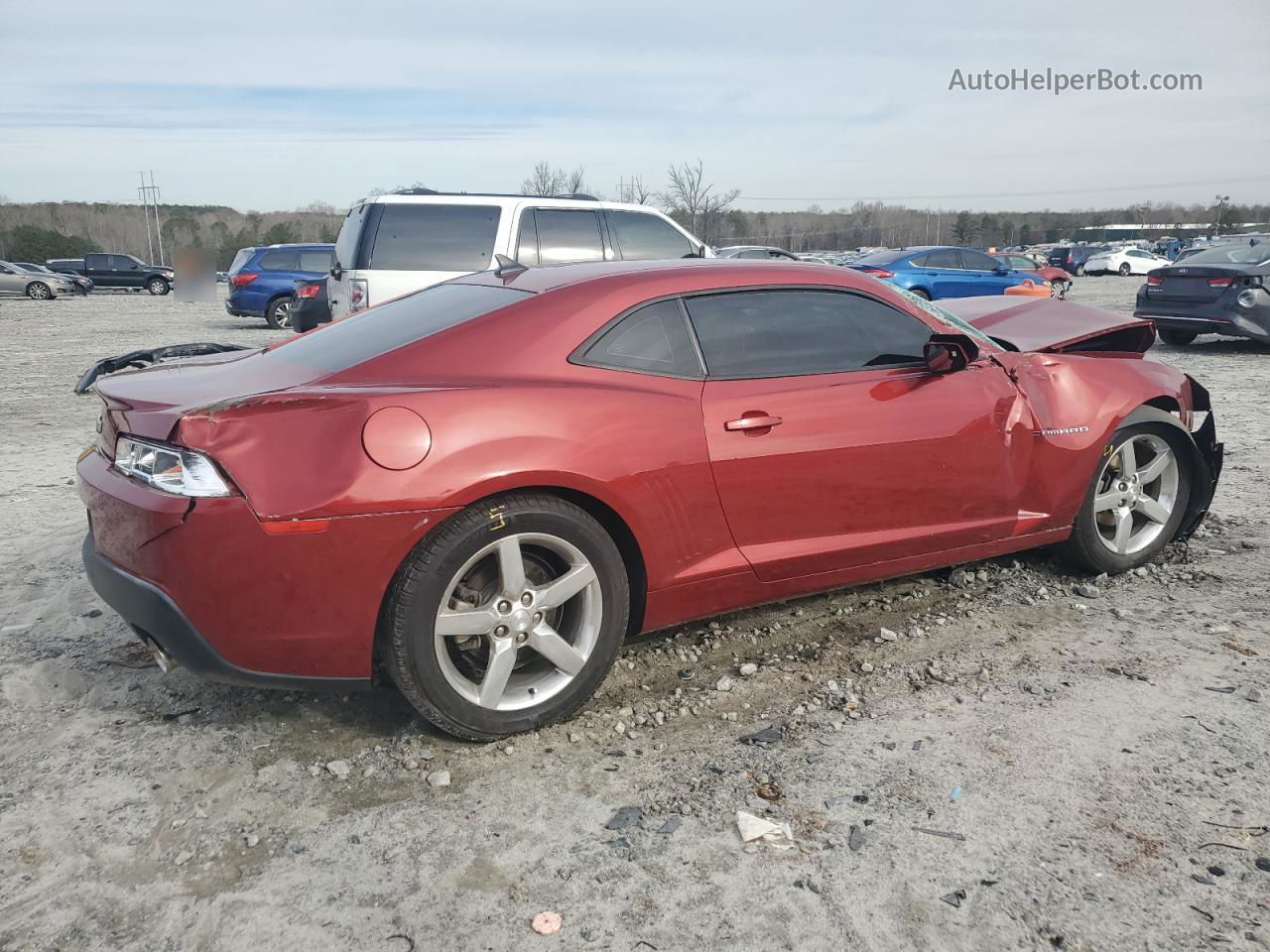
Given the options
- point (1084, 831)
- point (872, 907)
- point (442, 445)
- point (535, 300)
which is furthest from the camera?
point (535, 300)

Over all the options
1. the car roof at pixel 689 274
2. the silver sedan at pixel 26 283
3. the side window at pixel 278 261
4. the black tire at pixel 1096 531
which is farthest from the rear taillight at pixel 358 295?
the silver sedan at pixel 26 283

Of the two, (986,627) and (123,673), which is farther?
(986,627)

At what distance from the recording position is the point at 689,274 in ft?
11.4

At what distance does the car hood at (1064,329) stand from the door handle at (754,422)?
1.53m

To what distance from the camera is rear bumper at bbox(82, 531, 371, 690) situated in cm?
272

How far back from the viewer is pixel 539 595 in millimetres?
2988

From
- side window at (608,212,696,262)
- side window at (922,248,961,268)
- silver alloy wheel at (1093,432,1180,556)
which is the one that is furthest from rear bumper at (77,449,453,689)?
side window at (922,248,961,268)

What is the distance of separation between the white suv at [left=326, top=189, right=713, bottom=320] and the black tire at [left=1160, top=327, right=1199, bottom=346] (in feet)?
25.4

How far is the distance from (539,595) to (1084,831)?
164 cm

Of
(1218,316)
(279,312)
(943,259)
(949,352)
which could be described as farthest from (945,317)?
(279,312)

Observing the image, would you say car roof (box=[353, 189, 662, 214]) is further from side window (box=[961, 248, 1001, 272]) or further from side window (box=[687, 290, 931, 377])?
side window (box=[961, 248, 1001, 272])

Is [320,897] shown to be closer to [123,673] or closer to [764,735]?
[764,735]

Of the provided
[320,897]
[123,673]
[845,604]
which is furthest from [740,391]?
[123,673]

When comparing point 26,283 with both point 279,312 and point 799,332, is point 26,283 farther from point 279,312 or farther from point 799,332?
point 799,332
